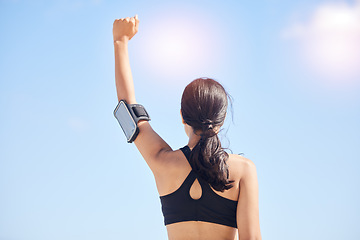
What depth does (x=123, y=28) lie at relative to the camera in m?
3.03

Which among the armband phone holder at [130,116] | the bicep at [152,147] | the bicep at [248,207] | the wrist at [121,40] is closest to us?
the bicep at [248,207]

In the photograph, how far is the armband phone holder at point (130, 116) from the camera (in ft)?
8.94

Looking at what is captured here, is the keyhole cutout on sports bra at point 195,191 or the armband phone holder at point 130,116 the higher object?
the armband phone holder at point 130,116

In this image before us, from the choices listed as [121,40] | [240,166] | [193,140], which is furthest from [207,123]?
[121,40]

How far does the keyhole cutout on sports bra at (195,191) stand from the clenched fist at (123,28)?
52.9 inches

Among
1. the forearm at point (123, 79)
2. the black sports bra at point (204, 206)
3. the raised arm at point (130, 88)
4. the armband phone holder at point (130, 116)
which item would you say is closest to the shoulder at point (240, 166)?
the black sports bra at point (204, 206)

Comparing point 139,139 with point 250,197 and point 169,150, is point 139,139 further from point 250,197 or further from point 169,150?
point 250,197

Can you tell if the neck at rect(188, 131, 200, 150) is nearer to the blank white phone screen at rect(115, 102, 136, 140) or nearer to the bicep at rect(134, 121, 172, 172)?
the bicep at rect(134, 121, 172, 172)

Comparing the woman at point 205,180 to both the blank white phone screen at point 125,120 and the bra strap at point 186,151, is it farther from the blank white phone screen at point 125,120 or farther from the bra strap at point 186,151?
the blank white phone screen at point 125,120

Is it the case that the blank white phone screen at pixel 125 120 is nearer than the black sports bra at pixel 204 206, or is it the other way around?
the black sports bra at pixel 204 206

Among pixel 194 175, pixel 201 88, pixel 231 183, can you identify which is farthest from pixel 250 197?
pixel 201 88

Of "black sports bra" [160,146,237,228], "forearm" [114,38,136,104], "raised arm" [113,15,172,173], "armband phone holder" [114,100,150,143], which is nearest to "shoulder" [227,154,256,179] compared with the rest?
"black sports bra" [160,146,237,228]

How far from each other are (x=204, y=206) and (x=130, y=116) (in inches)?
33.8

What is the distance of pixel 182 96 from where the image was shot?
2.58 metres
